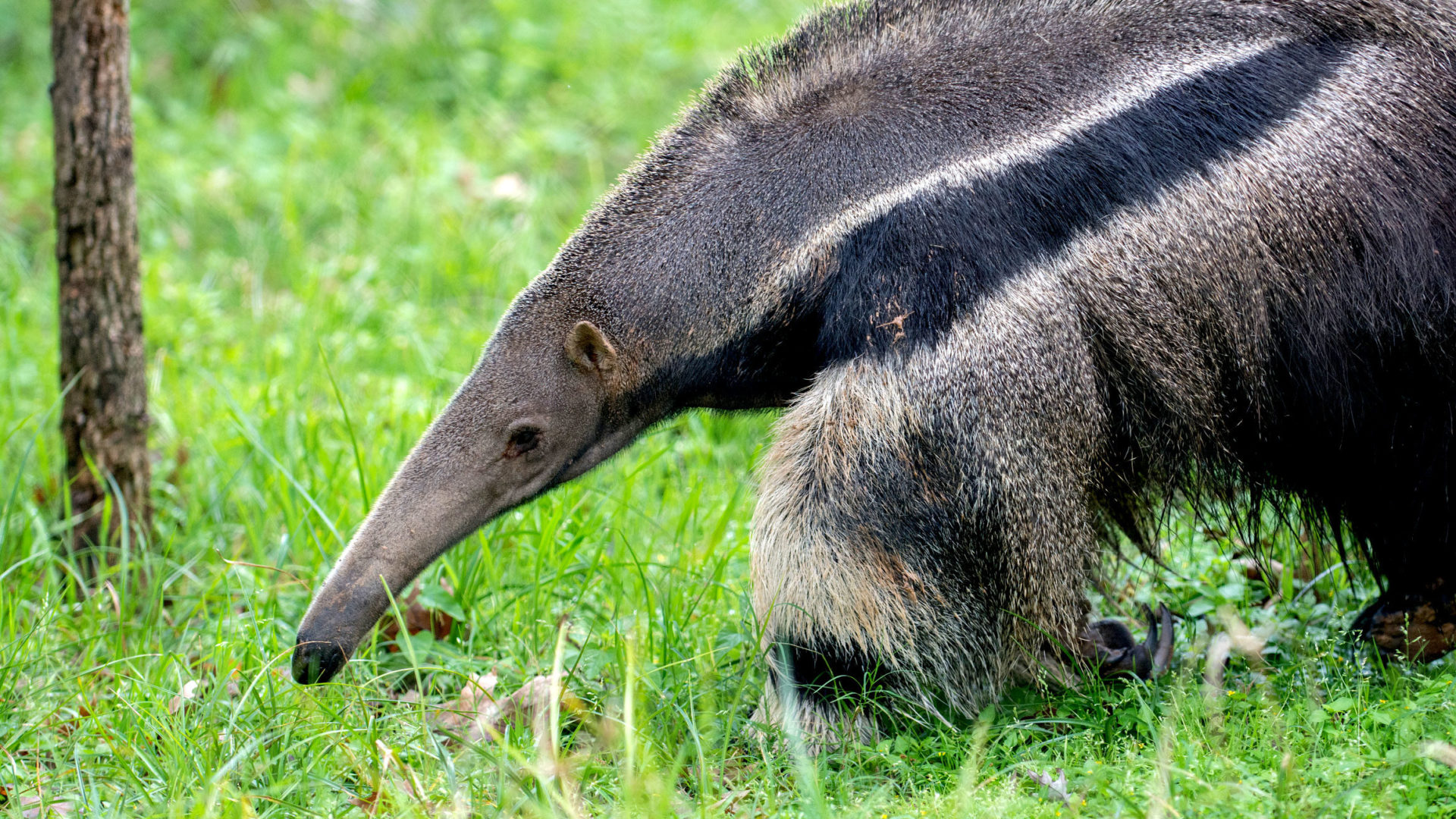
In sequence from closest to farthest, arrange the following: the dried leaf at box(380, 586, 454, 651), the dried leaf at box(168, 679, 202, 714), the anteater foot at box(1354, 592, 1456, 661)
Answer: the dried leaf at box(168, 679, 202, 714)
the anteater foot at box(1354, 592, 1456, 661)
the dried leaf at box(380, 586, 454, 651)

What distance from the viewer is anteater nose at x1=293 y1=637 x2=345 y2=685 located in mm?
3674

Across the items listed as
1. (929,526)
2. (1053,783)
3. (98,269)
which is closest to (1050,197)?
(929,526)

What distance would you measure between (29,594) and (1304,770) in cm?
392

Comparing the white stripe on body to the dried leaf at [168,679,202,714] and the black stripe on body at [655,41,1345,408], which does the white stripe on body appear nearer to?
the black stripe on body at [655,41,1345,408]

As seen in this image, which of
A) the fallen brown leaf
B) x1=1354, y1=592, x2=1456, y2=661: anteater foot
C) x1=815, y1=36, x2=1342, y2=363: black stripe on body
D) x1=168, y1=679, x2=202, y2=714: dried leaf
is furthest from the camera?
x1=1354, y1=592, x2=1456, y2=661: anteater foot

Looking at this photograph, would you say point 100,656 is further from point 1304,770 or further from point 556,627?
point 1304,770

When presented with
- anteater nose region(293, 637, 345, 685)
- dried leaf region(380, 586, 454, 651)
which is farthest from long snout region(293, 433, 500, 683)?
dried leaf region(380, 586, 454, 651)

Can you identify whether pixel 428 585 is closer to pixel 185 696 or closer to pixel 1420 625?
pixel 185 696

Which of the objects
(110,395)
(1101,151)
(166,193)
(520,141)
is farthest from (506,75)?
(1101,151)

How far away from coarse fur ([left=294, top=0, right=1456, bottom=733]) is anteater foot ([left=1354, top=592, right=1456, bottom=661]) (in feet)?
0.47

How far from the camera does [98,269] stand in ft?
15.3

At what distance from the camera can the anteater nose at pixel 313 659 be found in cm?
367

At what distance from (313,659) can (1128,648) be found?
7.64 ft

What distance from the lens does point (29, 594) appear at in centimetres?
461
